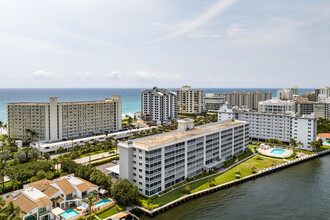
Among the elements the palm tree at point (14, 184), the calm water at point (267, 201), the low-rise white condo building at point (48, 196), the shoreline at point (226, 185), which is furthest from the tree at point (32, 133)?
the calm water at point (267, 201)

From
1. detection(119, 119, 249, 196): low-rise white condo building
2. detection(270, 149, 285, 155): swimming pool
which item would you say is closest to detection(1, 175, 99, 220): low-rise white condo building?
detection(119, 119, 249, 196): low-rise white condo building

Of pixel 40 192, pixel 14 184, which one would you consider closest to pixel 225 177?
pixel 40 192

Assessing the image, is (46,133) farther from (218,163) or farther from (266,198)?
(266,198)

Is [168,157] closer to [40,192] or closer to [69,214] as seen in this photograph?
[69,214]

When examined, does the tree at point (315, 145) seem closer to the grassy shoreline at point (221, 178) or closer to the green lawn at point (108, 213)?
the grassy shoreline at point (221, 178)

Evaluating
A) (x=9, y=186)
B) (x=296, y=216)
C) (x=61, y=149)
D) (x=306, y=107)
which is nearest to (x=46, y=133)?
(x=61, y=149)

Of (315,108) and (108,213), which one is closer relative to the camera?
(108,213)
